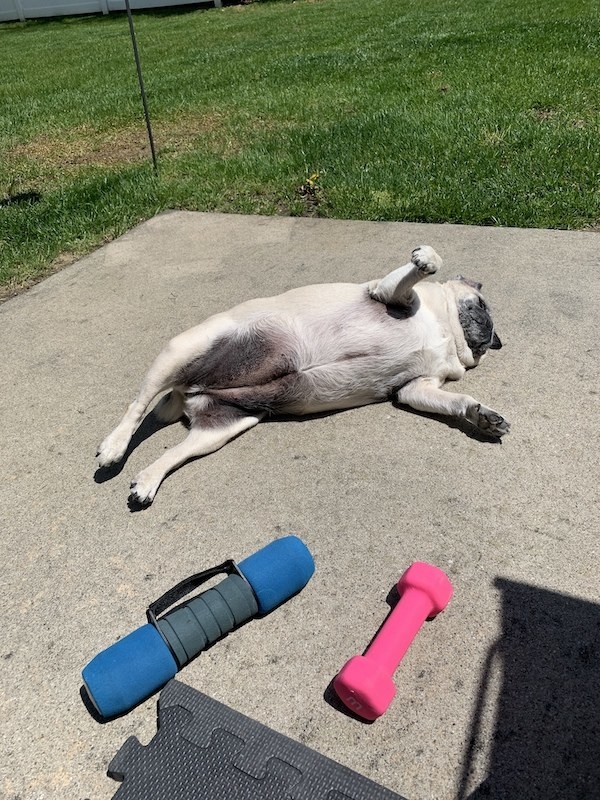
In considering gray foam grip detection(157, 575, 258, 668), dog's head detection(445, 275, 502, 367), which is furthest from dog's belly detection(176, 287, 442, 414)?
gray foam grip detection(157, 575, 258, 668)

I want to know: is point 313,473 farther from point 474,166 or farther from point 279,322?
point 474,166

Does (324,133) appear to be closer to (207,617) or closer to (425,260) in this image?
(425,260)

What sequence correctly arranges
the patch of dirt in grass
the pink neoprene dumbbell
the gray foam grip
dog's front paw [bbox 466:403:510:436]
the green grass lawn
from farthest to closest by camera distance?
the patch of dirt in grass, the green grass lawn, dog's front paw [bbox 466:403:510:436], the gray foam grip, the pink neoprene dumbbell

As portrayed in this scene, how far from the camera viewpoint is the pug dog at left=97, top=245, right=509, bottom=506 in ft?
10.1

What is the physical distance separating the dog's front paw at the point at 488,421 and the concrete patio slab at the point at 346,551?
0.10 metres

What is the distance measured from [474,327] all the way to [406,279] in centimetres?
47

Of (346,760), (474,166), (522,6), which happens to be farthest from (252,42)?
(346,760)

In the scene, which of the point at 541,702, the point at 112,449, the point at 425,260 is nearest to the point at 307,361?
the point at 425,260

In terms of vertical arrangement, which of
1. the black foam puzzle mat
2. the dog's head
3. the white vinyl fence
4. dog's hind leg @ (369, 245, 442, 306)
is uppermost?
the white vinyl fence

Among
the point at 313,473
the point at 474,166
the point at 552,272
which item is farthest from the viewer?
the point at 474,166

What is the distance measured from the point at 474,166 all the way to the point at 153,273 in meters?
3.12

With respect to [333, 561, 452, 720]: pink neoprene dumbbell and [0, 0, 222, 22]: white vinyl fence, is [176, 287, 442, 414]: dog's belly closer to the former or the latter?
[333, 561, 452, 720]: pink neoprene dumbbell

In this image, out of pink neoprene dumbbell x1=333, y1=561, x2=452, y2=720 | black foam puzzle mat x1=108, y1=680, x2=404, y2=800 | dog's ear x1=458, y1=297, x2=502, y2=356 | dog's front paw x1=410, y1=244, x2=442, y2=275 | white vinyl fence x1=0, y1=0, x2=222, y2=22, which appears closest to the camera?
black foam puzzle mat x1=108, y1=680, x2=404, y2=800

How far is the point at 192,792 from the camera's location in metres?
1.72
